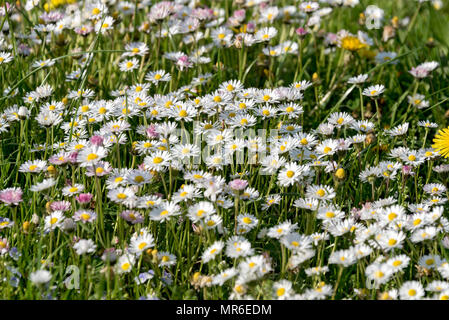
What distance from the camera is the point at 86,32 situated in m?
3.13

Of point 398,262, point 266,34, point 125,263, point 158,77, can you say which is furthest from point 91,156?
point 266,34

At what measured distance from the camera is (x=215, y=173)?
2.45 metres

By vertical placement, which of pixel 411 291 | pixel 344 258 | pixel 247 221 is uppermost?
pixel 247 221

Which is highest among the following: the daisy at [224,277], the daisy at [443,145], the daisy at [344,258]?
the daisy at [443,145]

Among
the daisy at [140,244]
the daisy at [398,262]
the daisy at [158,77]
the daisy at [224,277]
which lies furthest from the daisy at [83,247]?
the daisy at [158,77]

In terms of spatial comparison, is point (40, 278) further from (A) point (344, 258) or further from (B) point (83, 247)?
(A) point (344, 258)

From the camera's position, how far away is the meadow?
1888 millimetres

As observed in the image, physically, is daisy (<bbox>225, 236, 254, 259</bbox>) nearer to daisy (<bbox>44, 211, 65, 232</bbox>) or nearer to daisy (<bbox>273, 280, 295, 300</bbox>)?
daisy (<bbox>273, 280, 295, 300</bbox>)

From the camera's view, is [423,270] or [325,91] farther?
[325,91]

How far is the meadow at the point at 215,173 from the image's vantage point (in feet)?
6.19

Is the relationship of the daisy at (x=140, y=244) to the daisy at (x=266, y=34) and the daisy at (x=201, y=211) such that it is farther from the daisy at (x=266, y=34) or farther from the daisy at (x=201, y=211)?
the daisy at (x=266, y=34)
